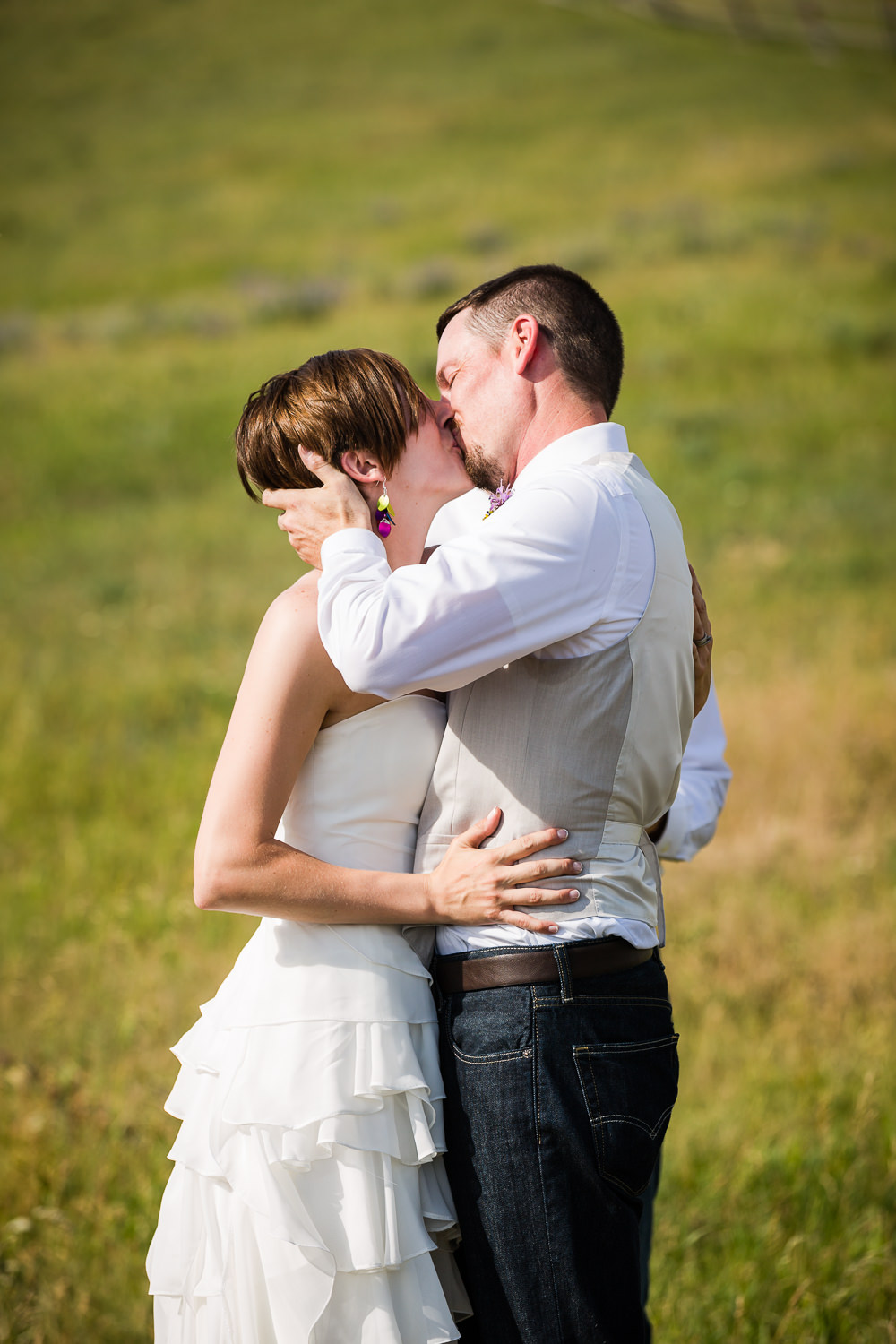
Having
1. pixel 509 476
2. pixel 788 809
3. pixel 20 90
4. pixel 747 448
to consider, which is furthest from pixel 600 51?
pixel 509 476

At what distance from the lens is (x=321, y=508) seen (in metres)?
2.26

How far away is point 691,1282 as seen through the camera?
11.3 feet

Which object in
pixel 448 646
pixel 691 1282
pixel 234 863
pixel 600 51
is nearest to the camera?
pixel 448 646

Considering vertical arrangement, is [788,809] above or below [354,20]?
below

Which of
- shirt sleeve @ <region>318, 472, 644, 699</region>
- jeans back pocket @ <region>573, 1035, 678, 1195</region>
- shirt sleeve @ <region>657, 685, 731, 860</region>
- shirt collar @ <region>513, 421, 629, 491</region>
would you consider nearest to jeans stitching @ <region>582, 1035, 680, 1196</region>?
jeans back pocket @ <region>573, 1035, 678, 1195</region>

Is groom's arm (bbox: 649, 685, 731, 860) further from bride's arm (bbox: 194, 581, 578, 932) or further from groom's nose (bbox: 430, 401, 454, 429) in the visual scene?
groom's nose (bbox: 430, 401, 454, 429)

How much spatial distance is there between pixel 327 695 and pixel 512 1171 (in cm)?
100

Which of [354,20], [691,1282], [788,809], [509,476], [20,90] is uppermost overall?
[354,20]

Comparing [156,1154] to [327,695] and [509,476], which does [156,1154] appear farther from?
[509,476]

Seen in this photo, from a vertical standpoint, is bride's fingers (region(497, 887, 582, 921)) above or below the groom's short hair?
below

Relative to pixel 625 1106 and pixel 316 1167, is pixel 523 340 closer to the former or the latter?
pixel 625 1106

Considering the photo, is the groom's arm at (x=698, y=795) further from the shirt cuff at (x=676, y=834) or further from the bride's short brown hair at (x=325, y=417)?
the bride's short brown hair at (x=325, y=417)

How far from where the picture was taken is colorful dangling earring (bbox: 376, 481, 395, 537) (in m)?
2.33

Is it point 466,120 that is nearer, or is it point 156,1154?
point 156,1154
